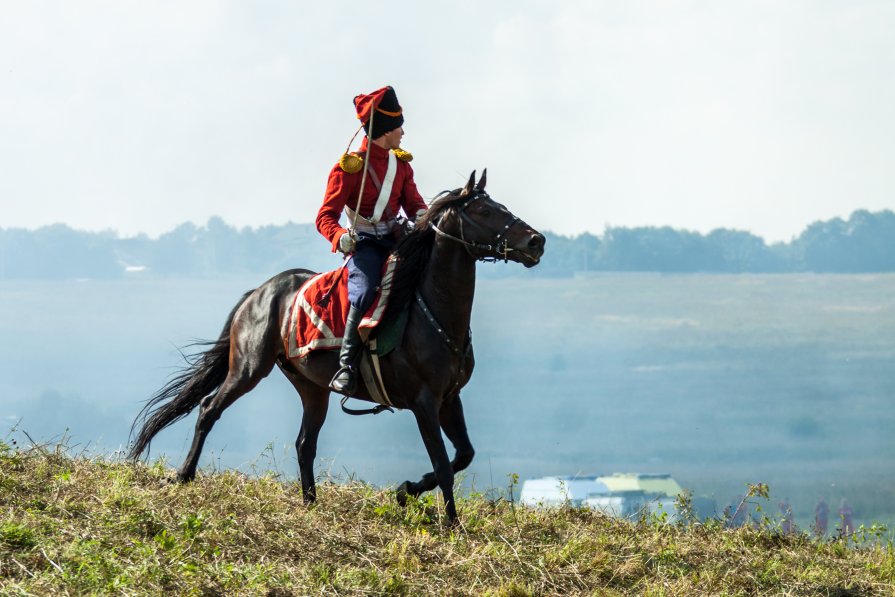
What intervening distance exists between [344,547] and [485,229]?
222 cm

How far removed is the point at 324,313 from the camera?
9.10 m

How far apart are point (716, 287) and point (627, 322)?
10.4 metres

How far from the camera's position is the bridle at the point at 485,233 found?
8203 millimetres

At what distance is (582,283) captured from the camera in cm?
13562

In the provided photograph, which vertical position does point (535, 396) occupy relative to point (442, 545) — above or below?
below

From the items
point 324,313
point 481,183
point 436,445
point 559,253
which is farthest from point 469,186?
point 559,253

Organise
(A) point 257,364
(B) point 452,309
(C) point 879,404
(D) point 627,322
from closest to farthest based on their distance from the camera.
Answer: (B) point 452,309 → (A) point 257,364 → (C) point 879,404 → (D) point 627,322

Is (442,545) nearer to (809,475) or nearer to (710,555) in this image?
(710,555)

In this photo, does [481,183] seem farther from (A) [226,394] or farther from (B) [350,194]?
(A) [226,394]

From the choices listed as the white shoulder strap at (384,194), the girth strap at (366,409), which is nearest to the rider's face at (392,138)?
the white shoulder strap at (384,194)

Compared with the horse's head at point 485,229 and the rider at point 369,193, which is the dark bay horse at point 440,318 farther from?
the rider at point 369,193

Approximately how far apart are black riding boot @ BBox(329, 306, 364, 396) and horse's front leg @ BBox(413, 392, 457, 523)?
22.0 inches

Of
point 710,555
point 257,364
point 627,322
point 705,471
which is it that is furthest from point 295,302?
point 627,322

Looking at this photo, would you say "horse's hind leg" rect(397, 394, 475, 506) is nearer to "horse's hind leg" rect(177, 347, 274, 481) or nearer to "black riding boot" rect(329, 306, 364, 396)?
"black riding boot" rect(329, 306, 364, 396)
